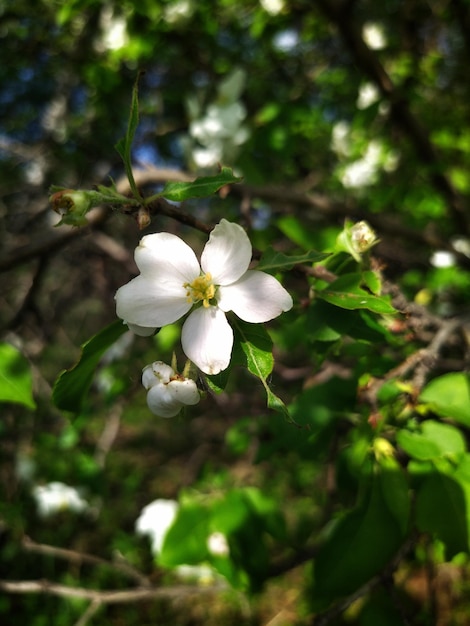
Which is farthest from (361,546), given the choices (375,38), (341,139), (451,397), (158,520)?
(375,38)

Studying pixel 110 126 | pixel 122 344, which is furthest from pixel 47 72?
pixel 122 344

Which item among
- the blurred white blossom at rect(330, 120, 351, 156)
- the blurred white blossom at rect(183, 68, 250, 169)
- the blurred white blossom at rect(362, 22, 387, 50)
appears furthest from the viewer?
the blurred white blossom at rect(362, 22, 387, 50)

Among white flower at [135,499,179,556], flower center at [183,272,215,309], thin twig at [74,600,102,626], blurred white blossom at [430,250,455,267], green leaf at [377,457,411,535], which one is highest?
flower center at [183,272,215,309]

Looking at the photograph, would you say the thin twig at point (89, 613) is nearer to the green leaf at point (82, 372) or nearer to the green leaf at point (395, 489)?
the green leaf at point (82, 372)

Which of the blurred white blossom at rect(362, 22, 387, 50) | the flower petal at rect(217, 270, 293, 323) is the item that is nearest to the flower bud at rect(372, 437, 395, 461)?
the flower petal at rect(217, 270, 293, 323)

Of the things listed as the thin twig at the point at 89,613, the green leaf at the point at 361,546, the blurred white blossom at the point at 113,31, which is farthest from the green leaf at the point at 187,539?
the blurred white blossom at the point at 113,31

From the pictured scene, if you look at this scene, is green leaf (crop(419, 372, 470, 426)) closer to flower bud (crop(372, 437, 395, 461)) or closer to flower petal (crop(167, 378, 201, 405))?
flower bud (crop(372, 437, 395, 461))

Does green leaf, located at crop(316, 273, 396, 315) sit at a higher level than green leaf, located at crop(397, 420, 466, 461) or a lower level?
higher
